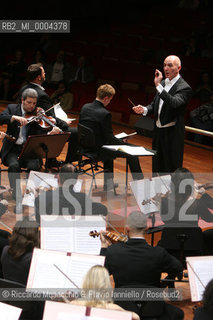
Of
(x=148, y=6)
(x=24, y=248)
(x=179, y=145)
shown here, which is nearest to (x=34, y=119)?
(x=179, y=145)

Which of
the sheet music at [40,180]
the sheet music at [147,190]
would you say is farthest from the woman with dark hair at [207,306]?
the sheet music at [40,180]

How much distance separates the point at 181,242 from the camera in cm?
374

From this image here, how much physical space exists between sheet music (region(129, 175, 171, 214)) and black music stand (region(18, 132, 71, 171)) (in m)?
1.31

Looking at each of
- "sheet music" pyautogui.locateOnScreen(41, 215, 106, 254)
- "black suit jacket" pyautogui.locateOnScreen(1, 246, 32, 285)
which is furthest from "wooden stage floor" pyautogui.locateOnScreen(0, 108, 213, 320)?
"black suit jacket" pyautogui.locateOnScreen(1, 246, 32, 285)

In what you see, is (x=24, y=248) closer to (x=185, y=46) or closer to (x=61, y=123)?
(x=61, y=123)

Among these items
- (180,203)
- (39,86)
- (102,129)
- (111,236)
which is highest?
(39,86)

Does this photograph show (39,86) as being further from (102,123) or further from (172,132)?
(172,132)

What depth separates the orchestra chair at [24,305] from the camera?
9.48ft

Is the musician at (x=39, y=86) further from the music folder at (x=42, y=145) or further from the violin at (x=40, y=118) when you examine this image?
the music folder at (x=42, y=145)

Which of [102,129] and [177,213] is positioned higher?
[102,129]

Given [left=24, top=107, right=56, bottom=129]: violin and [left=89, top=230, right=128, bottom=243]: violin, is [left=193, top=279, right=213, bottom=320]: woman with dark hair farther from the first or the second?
[left=24, top=107, right=56, bottom=129]: violin

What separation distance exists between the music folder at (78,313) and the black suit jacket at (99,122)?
3.21 meters

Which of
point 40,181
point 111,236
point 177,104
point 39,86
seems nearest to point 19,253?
point 111,236

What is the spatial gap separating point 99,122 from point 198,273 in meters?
2.77
